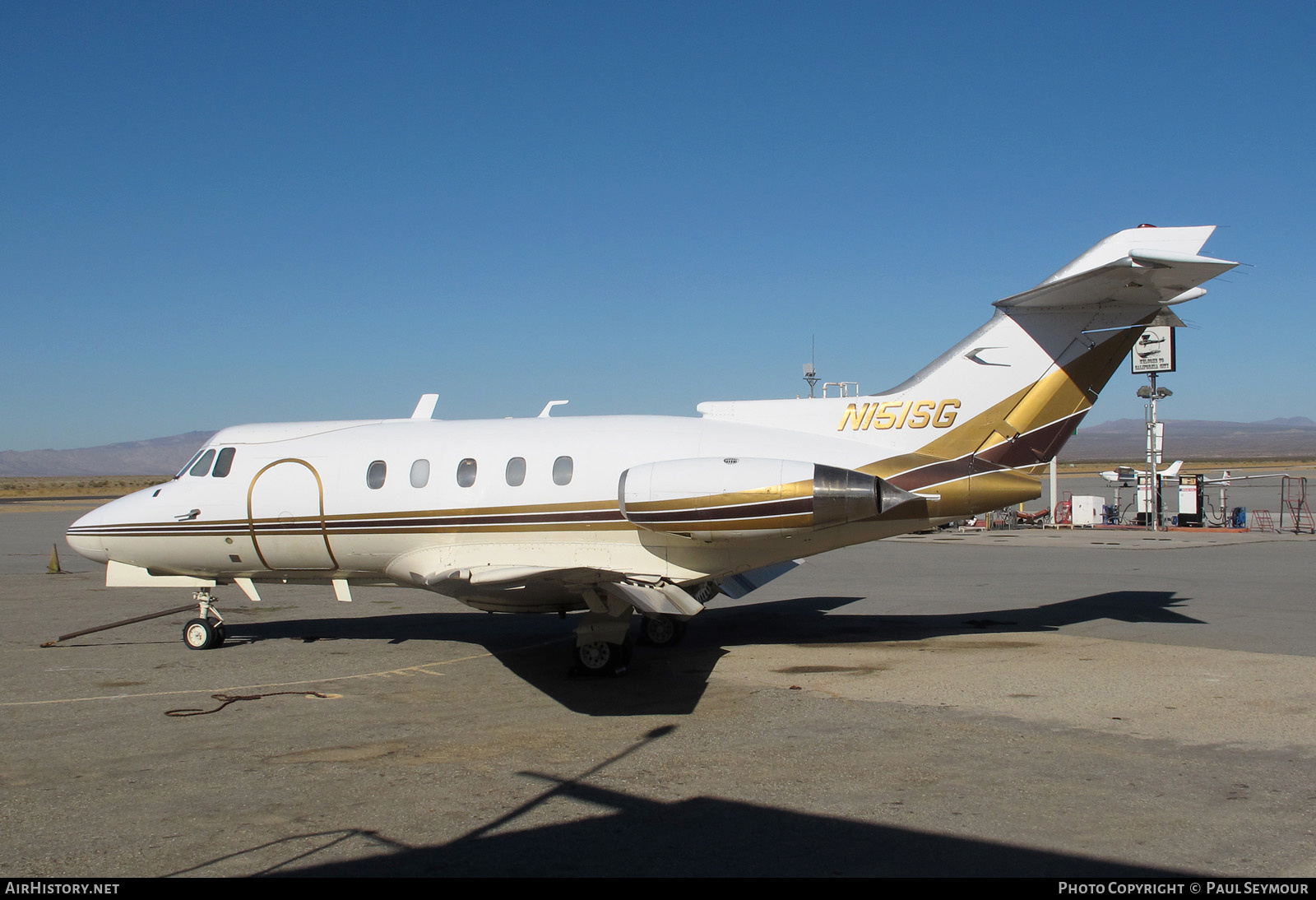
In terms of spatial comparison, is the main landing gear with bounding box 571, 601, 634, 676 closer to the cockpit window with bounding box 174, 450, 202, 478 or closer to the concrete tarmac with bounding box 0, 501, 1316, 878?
the concrete tarmac with bounding box 0, 501, 1316, 878

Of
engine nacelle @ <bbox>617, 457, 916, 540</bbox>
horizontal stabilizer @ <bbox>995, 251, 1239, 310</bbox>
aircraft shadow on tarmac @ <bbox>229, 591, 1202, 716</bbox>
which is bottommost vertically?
aircraft shadow on tarmac @ <bbox>229, 591, 1202, 716</bbox>

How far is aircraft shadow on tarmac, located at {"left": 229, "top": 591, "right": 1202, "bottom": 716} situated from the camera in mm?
10469

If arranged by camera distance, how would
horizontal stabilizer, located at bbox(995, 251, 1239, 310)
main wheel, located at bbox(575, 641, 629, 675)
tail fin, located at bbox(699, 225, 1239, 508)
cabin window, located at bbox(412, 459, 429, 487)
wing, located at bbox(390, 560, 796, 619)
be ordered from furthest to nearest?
cabin window, located at bbox(412, 459, 429, 487), tail fin, located at bbox(699, 225, 1239, 508), main wheel, located at bbox(575, 641, 629, 675), horizontal stabilizer, located at bbox(995, 251, 1239, 310), wing, located at bbox(390, 560, 796, 619)

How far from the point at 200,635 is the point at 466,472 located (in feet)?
15.5

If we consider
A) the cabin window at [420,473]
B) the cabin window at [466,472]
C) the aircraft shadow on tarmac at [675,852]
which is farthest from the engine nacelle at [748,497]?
the aircraft shadow on tarmac at [675,852]

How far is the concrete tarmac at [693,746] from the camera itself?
5590mm

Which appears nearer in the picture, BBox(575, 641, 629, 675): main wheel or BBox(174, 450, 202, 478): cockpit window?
BBox(575, 641, 629, 675): main wheel

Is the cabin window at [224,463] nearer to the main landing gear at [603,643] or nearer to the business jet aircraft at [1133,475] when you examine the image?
the main landing gear at [603,643]

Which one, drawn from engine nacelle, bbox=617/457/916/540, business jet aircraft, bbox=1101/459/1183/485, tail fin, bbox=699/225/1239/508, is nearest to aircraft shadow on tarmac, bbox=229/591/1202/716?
engine nacelle, bbox=617/457/916/540

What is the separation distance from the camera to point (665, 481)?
10.2m

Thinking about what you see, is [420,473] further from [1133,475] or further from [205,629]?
[1133,475]

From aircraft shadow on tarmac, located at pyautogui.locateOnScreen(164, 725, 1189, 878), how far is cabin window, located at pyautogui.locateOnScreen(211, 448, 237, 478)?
8.20m

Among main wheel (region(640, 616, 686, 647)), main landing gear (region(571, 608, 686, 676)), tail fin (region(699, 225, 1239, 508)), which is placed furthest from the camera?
main wheel (region(640, 616, 686, 647))

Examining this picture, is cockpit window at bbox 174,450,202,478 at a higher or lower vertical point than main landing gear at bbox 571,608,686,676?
higher
